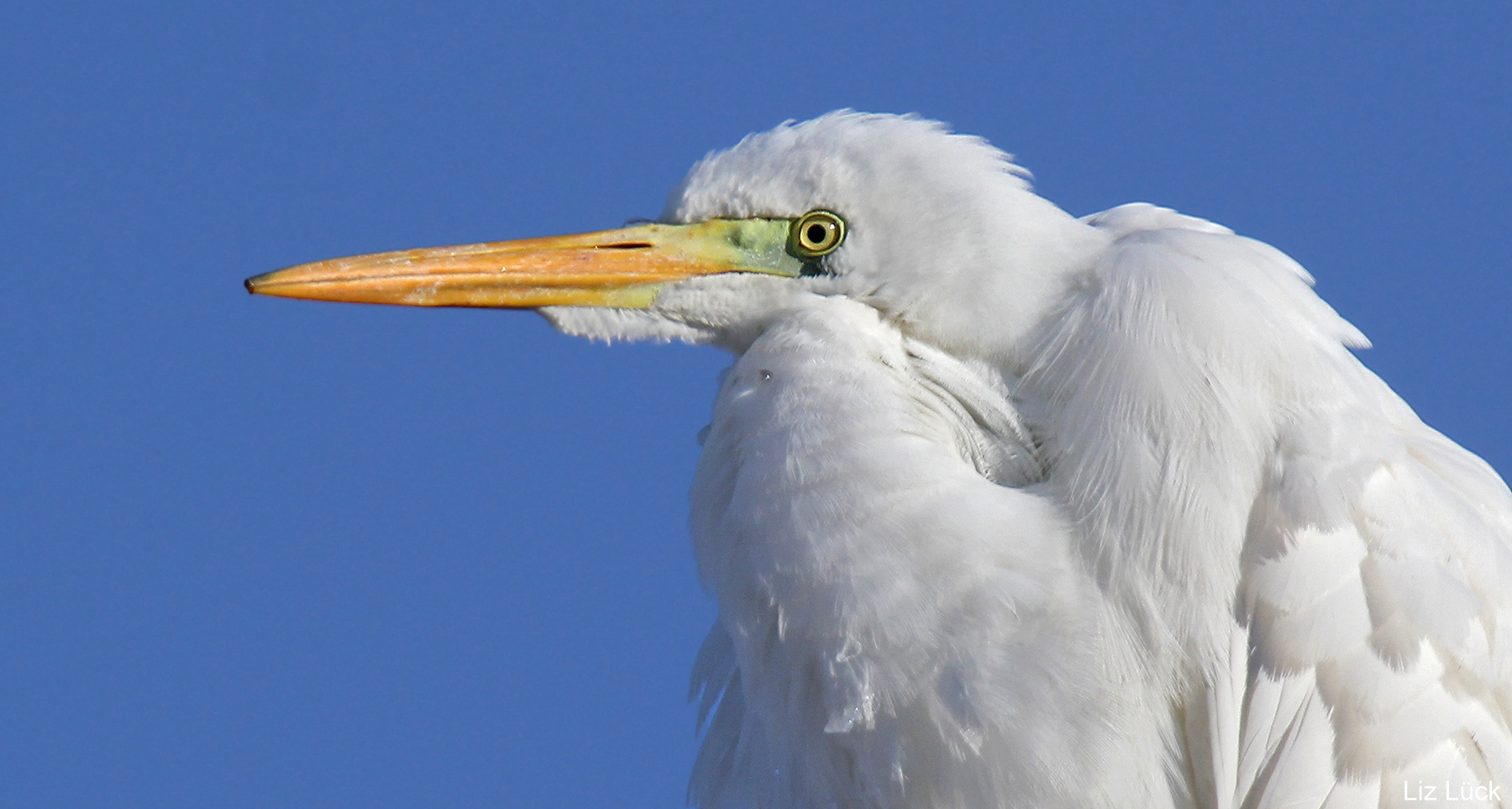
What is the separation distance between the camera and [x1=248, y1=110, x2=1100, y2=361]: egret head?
88.0 inches

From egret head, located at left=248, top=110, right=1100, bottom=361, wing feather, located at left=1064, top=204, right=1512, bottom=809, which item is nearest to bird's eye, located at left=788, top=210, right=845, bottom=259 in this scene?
egret head, located at left=248, top=110, right=1100, bottom=361

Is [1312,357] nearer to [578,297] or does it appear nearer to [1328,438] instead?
[1328,438]

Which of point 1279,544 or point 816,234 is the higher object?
point 816,234

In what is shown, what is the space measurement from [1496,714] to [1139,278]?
2.84 feet

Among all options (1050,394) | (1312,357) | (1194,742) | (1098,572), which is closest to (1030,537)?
(1098,572)

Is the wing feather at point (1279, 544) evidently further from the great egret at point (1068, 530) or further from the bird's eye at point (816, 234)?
the bird's eye at point (816, 234)

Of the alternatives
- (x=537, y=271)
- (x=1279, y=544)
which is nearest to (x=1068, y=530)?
(x=1279, y=544)

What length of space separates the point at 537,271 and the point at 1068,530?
1.01 meters

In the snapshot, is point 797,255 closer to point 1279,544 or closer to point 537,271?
point 537,271

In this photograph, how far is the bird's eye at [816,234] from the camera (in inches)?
91.0

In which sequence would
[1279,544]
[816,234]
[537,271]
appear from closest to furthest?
1. [1279,544]
2. [816,234]
3. [537,271]

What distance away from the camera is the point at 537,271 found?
2461 mm

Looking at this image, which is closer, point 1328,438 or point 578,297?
point 1328,438

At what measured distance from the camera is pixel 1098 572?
2076mm
